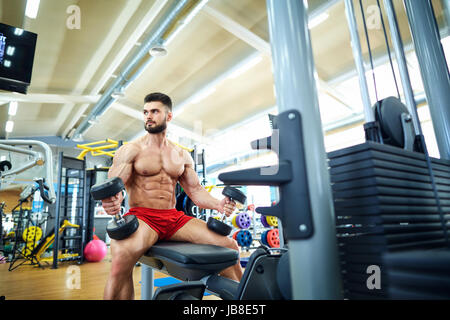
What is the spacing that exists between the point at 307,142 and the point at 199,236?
94 centimetres

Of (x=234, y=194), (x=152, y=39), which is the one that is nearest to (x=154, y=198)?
(x=234, y=194)

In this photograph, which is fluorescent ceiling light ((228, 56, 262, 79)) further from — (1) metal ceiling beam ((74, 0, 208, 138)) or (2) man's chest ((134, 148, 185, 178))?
(2) man's chest ((134, 148, 185, 178))

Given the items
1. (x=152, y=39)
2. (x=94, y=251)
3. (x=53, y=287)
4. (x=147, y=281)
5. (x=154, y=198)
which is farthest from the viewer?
(x=94, y=251)

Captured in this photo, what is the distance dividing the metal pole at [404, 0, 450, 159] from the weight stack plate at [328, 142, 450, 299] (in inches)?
21.5

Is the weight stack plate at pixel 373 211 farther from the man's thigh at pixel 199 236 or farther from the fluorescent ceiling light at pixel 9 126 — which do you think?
the fluorescent ceiling light at pixel 9 126

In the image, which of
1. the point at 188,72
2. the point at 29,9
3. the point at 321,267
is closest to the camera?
the point at 321,267

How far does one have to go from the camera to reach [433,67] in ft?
3.89

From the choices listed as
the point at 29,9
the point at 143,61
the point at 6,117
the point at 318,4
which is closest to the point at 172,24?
the point at 143,61

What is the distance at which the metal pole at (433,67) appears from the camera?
44.4 inches

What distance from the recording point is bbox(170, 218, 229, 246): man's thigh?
4.51ft

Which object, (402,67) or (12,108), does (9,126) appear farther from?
(402,67)
